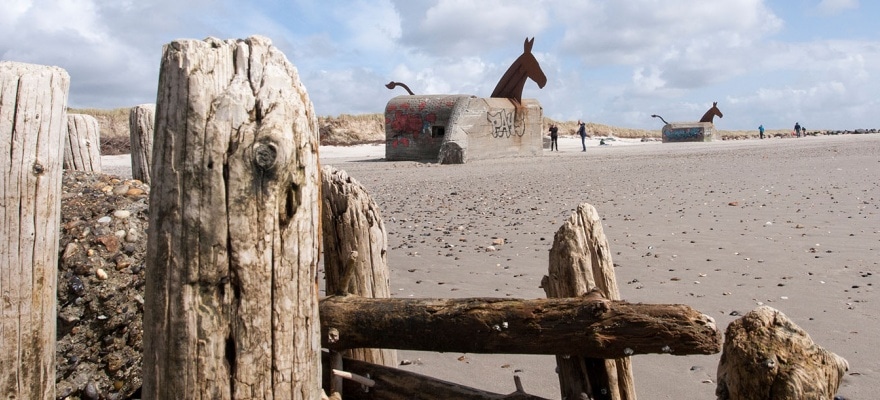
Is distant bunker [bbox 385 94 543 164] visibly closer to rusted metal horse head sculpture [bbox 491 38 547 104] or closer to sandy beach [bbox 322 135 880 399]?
rusted metal horse head sculpture [bbox 491 38 547 104]

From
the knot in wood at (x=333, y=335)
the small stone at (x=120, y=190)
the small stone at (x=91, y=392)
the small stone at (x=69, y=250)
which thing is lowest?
the small stone at (x=91, y=392)

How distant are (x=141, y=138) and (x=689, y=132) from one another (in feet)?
134

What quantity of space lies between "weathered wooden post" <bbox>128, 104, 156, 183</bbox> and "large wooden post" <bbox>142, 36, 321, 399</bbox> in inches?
124

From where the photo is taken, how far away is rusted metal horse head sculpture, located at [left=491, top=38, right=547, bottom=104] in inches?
966

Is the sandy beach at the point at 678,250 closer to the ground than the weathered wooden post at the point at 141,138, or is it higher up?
closer to the ground

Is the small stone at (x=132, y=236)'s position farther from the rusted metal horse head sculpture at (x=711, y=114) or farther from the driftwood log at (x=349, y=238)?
the rusted metal horse head sculpture at (x=711, y=114)

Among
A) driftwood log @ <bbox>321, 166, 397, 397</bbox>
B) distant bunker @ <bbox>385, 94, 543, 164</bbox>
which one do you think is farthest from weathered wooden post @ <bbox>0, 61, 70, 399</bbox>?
distant bunker @ <bbox>385, 94, 543, 164</bbox>

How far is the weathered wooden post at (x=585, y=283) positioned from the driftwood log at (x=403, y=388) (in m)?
0.21

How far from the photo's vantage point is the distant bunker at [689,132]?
42.1 meters

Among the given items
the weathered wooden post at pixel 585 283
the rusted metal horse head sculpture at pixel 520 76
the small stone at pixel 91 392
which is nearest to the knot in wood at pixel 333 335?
the weathered wooden post at pixel 585 283

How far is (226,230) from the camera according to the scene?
2266mm

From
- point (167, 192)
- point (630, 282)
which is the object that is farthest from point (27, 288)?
point (630, 282)

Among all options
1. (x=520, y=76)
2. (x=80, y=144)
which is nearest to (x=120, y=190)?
(x=80, y=144)

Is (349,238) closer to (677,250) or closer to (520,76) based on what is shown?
(677,250)
